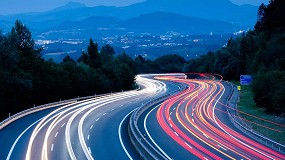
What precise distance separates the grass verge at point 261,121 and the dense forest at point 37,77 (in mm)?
30306

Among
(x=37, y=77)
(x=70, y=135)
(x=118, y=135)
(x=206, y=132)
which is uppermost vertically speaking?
(x=37, y=77)

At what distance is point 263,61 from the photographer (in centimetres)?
8919

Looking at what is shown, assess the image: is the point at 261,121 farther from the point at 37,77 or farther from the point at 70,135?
the point at 37,77

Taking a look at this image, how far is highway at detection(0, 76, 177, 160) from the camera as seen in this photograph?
34594 mm

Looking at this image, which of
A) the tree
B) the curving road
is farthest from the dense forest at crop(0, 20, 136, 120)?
the curving road

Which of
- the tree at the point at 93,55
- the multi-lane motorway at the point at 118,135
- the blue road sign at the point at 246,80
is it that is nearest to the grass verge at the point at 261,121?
the multi-lane motorway at the point at 118,135

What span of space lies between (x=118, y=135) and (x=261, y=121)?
1969cm

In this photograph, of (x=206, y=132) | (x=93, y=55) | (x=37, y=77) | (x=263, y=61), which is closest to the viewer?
(x=206, y=132)

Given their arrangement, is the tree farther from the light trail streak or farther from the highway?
the highway

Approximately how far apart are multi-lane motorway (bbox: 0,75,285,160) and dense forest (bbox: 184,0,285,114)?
6.50 metres

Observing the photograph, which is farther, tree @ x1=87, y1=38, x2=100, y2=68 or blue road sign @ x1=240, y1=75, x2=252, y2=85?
tree @ x1=87, y1=38, x2=100, y2=68

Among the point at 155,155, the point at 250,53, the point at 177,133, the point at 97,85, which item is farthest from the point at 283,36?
the point at 155,155

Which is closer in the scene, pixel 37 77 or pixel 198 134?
pixel 198 134

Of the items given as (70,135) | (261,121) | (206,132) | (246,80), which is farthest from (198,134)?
(246,80)
